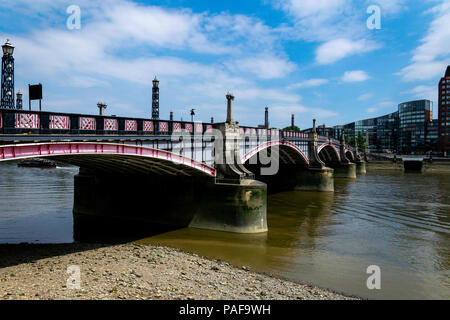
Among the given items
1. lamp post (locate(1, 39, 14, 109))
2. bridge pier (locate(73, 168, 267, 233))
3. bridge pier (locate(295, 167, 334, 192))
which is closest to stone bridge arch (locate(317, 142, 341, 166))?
bridge pier (locate(295, 167, 334, 192))

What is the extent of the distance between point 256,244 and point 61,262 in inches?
347

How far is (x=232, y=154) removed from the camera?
20.6 m

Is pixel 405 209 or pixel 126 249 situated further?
pixel 405 209

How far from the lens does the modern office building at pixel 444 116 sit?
119812 millimetres

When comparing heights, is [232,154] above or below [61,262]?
above

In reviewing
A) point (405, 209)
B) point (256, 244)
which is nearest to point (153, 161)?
point (256, 244)

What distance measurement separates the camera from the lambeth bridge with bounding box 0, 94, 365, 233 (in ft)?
37.8

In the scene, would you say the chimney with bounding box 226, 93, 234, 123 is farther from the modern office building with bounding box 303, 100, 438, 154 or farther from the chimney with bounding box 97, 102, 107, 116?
the modern office building with bounding box 303, 100, 438, 154

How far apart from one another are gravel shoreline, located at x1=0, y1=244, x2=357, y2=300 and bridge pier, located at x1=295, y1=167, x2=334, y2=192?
2609 centimetres

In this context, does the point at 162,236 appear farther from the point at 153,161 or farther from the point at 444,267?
the point at 444,267

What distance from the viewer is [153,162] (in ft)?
59.2

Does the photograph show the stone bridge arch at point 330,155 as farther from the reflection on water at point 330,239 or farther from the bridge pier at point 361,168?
the reflection on water at point 330,239

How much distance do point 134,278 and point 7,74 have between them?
9.84 meters
